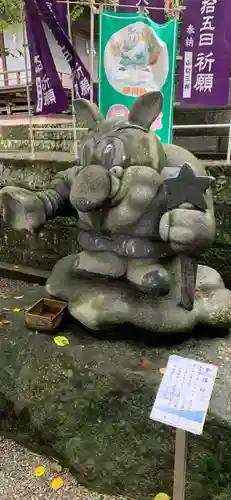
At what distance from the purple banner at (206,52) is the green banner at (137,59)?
262 mm

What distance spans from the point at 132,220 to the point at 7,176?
2.48 m

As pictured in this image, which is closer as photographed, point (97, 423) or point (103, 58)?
point (97, 423)

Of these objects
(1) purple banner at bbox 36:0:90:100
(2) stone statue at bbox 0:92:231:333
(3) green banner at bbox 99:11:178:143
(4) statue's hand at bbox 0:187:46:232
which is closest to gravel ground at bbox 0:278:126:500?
(2) stone statue at bbox 0:92:231:333

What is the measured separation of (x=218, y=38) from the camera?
337cm

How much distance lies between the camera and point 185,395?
4.56 ft

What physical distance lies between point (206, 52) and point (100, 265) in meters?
2.27

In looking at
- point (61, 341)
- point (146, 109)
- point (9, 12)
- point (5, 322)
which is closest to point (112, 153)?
point (146, 109)

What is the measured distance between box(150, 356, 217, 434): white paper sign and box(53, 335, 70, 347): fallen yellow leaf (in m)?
0.93

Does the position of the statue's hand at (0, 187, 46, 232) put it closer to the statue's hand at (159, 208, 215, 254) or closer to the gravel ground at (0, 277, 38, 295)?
the statue's hand at (159, 208, 215, 254)

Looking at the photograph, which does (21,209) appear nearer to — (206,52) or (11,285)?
(11,285)

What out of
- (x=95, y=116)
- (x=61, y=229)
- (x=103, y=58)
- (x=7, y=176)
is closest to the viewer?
(x=95, y=116)

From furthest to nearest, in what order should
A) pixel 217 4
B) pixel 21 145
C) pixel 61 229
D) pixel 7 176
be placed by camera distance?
pixel 21 145
pixel 7 176
pixel 61 229
pixel 217 4

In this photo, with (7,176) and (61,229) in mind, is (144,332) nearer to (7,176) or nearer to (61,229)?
(61,229)

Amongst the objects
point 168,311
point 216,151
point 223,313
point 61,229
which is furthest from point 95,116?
point 216,151
